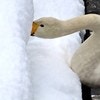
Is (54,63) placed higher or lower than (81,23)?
lower

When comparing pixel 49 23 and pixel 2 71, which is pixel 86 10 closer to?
pixel 49 23

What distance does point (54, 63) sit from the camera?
3.22 feet

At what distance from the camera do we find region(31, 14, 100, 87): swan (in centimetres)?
94

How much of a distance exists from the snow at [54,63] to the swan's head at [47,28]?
78 mm

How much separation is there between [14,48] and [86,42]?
0.77 ft

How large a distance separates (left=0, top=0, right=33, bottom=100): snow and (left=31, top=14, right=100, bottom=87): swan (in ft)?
0.15

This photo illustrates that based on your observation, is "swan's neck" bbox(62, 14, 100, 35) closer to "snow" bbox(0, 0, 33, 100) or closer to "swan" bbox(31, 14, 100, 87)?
"swan" bbox(31, 14, 100, 87)

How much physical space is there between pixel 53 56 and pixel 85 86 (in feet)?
0.43

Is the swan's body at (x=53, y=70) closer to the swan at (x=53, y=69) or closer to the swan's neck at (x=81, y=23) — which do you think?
the swan at (x=53, y=69)

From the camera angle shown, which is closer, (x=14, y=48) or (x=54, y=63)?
(x=14, y=48)

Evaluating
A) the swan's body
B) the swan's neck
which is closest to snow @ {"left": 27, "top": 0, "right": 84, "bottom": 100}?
the swan's body

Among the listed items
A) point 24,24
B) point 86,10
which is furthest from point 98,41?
point 86,10

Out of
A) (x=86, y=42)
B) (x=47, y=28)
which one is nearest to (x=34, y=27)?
(x=47, y=28)

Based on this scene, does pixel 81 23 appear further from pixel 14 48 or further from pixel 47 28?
pixel 14 48
